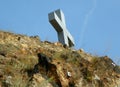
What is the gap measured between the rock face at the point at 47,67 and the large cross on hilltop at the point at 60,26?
1.80 metres

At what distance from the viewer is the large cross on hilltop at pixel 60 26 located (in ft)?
37.6

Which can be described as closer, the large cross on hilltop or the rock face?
the rock face

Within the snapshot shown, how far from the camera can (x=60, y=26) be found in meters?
11.9

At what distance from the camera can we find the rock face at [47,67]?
7.50m

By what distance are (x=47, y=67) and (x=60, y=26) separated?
3.92 meters

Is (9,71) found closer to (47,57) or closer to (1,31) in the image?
(47,57)

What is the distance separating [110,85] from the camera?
8.59m

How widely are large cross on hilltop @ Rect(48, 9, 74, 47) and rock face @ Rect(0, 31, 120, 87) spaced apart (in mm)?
1797

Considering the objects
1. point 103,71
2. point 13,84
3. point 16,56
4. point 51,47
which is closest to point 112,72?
point 103,71

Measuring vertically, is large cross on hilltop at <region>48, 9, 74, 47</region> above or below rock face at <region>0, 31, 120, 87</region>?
above

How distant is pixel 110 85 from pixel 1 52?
2248mm

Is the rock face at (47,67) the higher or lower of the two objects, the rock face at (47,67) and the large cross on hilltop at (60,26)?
the lower

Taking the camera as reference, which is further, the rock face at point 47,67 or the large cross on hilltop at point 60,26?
the large cross on hilltop at point 60,26

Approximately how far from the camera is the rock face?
7.50 m
